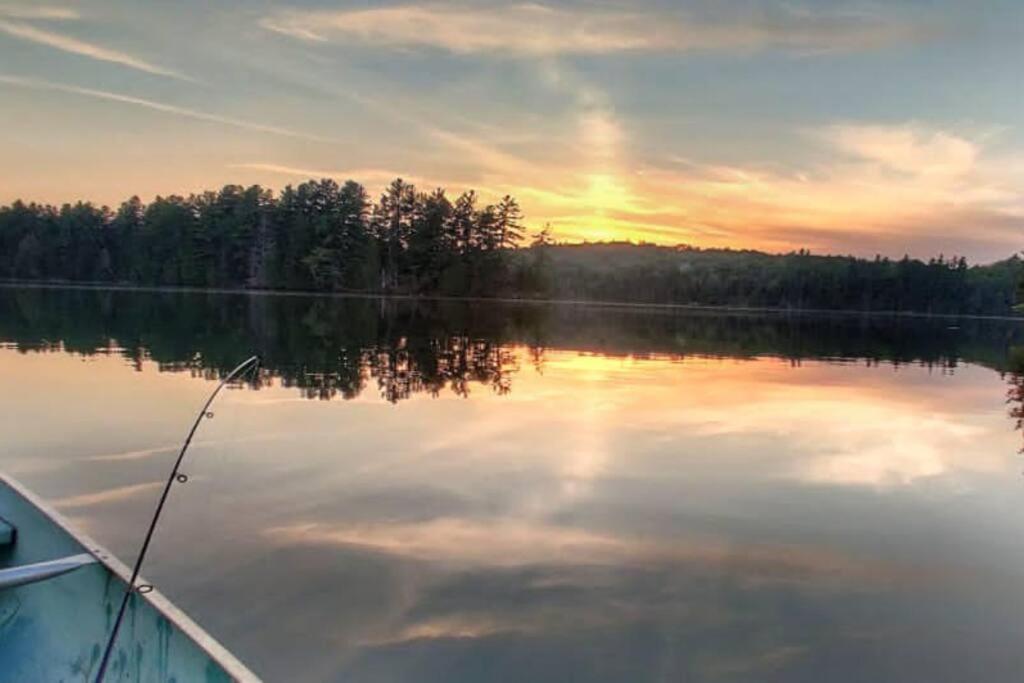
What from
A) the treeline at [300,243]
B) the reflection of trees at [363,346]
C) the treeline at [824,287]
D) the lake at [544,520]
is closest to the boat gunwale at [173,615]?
the lake at [544,520]

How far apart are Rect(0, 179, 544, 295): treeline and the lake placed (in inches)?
3060

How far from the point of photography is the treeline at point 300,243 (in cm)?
9800

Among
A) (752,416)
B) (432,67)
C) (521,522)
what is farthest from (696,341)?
(521,522)

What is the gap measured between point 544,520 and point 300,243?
93686 mm

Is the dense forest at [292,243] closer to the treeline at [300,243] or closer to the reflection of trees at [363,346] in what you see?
the treeline at [300,243]

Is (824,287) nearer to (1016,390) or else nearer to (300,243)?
(300,243)

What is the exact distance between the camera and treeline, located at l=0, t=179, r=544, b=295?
9800 cm

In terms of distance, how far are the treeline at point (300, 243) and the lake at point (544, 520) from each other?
3060 inches

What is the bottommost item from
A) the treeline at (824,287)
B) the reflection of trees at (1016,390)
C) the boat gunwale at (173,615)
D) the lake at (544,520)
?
the lake at (544,520)

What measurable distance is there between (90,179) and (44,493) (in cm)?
Answer: 5036

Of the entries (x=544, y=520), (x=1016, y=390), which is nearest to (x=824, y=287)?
(x=1016, y=390)

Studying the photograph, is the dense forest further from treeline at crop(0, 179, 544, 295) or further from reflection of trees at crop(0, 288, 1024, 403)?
reflection of trees at crop(0, 288, 1024, 403)

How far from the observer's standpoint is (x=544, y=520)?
9273 mm

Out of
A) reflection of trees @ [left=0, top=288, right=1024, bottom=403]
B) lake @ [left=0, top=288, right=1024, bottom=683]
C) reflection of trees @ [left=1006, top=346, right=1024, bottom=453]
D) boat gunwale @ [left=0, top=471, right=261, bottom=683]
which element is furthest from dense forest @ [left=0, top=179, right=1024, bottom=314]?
boat gunwale @ [left=0, top=471, right=261, bottom=683]
